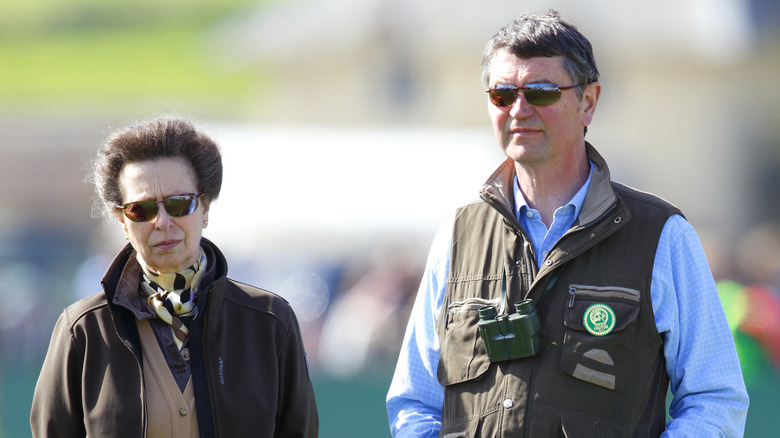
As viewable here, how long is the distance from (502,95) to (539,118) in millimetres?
135

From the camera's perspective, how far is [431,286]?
3.25 meters

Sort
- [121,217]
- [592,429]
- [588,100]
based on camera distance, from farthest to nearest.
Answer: [121,217]
[588,100]
[592,429]

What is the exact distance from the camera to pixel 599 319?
288cm

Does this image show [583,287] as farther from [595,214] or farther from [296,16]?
[296,16]

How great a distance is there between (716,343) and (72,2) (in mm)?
69541

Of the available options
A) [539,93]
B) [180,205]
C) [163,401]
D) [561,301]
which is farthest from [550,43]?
[163,401]

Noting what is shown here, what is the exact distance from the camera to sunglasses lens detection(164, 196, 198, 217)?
10.5ft

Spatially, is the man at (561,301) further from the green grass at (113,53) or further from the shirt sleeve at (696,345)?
the green grass at (113,53)

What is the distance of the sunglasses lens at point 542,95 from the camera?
3.04 meters

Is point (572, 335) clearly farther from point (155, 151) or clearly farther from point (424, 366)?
point (155, 151)

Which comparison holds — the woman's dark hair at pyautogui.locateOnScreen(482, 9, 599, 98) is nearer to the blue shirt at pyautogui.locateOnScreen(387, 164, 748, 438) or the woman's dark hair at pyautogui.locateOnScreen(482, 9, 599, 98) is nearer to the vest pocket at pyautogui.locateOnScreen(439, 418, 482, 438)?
the blue shirt at pyautogui.locateOnScreen(387, 164, 748, 438)

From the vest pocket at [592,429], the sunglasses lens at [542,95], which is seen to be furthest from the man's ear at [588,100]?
the vest pocket at [592,429]

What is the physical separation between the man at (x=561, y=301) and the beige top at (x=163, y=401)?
0.64 m

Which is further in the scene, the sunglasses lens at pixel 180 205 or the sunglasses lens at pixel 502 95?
the sunglasses lens at pixel 180 205
